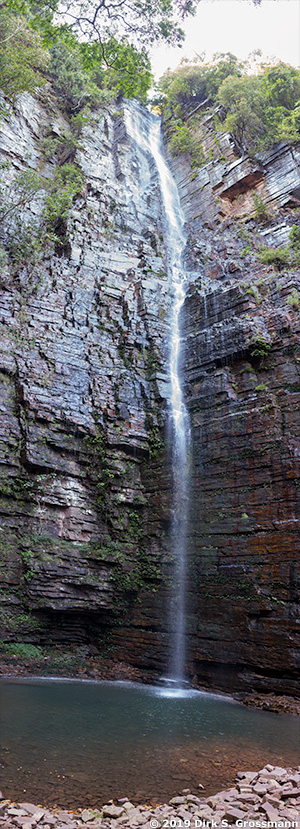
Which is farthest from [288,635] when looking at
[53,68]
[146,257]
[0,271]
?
[53,68]

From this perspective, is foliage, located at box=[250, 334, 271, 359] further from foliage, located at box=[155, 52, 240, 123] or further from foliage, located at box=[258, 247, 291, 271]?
foliage, located at box=[155, 52, 240, 123]

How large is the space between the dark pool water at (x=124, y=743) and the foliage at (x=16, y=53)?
18.9 meters

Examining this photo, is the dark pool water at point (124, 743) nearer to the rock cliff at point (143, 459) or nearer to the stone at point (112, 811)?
the stone at point (112, 811)

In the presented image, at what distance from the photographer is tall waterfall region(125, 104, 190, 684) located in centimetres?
1221

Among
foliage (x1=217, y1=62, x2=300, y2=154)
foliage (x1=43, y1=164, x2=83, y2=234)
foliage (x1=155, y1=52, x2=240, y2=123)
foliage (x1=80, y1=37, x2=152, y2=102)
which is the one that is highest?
foliage (x1=155, y1=52, x2=240, y2=123)

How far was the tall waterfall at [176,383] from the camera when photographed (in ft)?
40.1

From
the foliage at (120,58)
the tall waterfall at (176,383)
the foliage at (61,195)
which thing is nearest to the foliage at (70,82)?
the tall waterfall at (176,383)

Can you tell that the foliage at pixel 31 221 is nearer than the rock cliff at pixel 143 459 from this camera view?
No

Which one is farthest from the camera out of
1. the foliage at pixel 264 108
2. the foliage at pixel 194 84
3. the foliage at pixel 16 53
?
the foliage at pixel 194 84

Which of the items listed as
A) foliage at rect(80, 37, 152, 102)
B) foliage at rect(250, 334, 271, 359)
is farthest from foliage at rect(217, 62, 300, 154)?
foliage at rect(80, 37, 152, 102)

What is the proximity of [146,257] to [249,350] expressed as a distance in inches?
277

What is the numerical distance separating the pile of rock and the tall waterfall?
7.53m

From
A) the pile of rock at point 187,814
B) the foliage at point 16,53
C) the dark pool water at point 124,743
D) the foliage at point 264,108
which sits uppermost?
the foliage at point 264,108

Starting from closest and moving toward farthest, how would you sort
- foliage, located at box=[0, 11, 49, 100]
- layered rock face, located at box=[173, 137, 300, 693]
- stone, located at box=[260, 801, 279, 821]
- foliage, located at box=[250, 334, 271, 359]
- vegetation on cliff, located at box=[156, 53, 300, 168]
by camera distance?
stone, located at box=[260, 801, 279, 821]
layered rock face, located at box=[173, 137, 300, 693]
foliage, located at box=[250, 334, 271, 359]
foliage, located at box=[0, 11, 49, 100]
vegetation on cliff, located at box=[156, 53, 300, 168]
